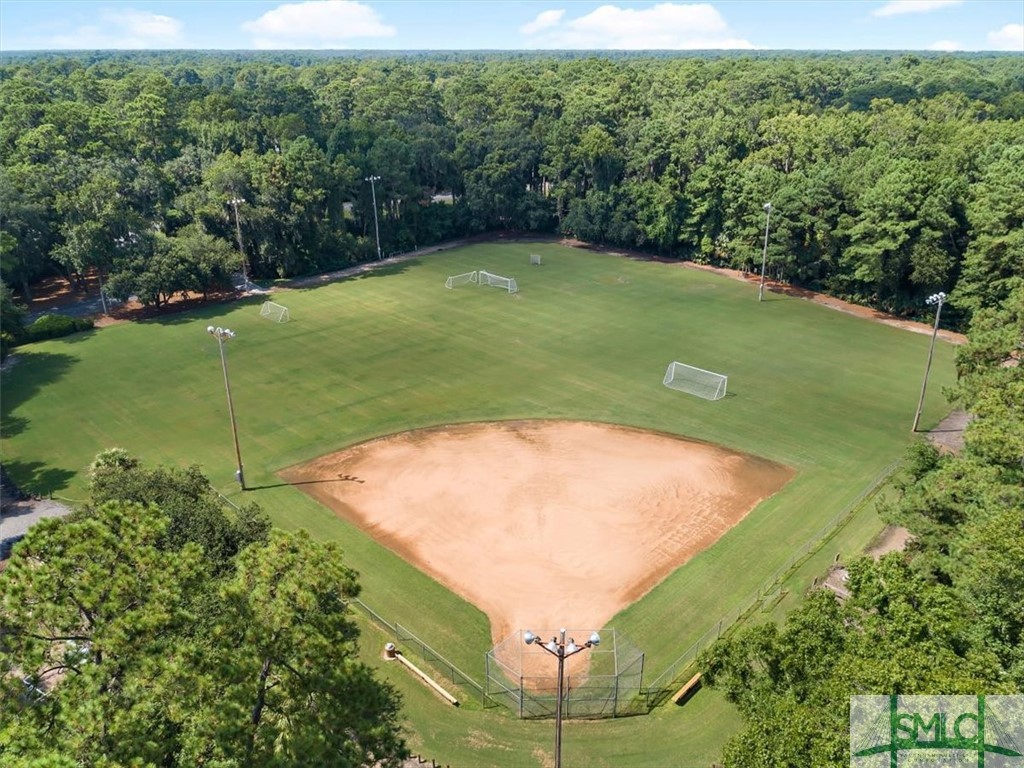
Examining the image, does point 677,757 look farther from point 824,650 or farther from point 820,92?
point 820,92

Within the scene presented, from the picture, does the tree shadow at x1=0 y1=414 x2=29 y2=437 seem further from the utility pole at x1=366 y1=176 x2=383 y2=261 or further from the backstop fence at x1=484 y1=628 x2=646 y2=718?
the utility pole at x1=366 y1=176 x2=383 y2=261

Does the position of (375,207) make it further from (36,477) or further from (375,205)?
(36,477)

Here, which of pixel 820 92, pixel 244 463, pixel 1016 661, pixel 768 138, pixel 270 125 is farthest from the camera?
pixel 820 92

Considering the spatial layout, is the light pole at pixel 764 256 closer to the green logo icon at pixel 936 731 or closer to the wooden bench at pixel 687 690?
the wooden bench at pixel 687 690

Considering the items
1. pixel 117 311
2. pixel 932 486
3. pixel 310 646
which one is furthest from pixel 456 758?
pixel 117 311

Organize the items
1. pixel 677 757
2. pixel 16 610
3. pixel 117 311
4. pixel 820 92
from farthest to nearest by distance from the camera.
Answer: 1. pixel 820 92
2. pixel 117 311
3. pixel 677 757
4. pixel 16 610
